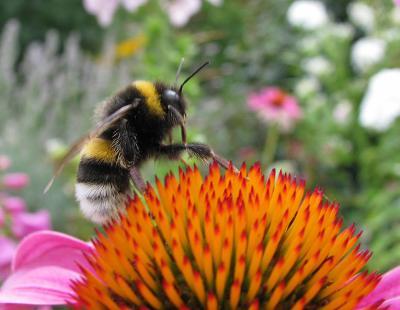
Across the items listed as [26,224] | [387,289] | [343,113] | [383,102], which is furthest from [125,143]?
[343,113]

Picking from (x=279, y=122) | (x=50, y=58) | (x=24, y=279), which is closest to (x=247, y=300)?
(x=24, y=279)

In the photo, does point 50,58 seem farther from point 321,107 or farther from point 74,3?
point 74,3

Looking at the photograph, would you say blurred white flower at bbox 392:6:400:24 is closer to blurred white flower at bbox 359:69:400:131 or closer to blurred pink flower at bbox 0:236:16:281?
blurred white flower at bbox 359:69:400:131

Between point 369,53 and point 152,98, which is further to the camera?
point 369,53

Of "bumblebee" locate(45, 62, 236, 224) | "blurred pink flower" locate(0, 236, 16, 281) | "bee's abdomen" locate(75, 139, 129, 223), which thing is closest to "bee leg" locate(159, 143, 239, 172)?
"bumblebee" locate(45, 62, 236, 224)

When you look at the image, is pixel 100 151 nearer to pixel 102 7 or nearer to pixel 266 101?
pixel 102 7

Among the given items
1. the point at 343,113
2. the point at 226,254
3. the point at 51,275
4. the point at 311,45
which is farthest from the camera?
the point at 311,45
